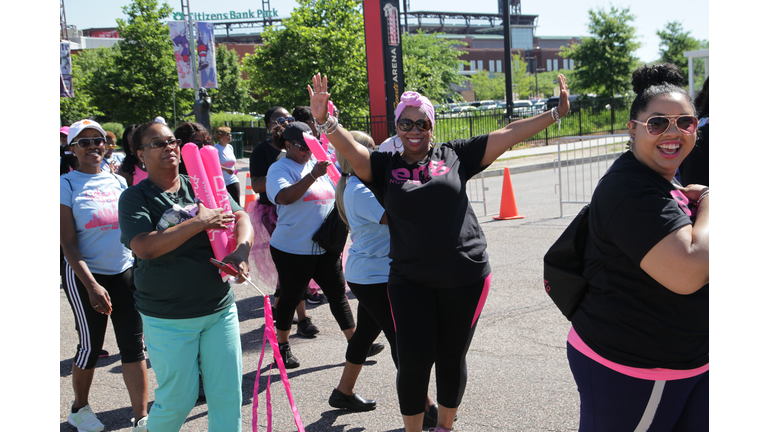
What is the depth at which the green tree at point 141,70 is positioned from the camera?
2577 cm

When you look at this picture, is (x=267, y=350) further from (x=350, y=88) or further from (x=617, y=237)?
(x=350, y=88)

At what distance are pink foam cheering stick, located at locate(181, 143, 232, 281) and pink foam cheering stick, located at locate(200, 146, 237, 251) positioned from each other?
0.03 m

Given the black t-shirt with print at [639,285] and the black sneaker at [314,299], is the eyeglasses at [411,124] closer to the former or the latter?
the black t-shirt with print at [639,285]

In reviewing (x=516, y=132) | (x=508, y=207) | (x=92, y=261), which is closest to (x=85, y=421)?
(x=92, y=261)

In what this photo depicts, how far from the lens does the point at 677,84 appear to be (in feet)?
7.69

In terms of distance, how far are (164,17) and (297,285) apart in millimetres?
25450

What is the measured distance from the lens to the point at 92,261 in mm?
3887

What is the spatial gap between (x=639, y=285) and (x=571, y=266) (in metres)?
0.31

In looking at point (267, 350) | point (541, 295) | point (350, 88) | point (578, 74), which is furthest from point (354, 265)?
point (578, 74)

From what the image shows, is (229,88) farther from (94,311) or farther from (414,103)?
(414,103)

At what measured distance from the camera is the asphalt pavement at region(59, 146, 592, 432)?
12.4ft

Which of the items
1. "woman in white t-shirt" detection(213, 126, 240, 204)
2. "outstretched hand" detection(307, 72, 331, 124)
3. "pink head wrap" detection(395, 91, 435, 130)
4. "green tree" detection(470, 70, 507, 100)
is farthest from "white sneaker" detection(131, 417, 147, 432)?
"green tree" detection(470, 70, 507, 100)

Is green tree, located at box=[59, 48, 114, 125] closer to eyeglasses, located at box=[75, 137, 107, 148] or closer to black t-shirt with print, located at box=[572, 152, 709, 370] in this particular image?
eyeglasses, located at box=[75, 137, 107, 148]

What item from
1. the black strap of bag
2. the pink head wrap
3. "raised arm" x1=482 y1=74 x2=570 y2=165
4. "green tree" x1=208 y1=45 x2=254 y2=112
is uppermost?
"green tree" x1=208 y1=45 x2=254 y2=112
